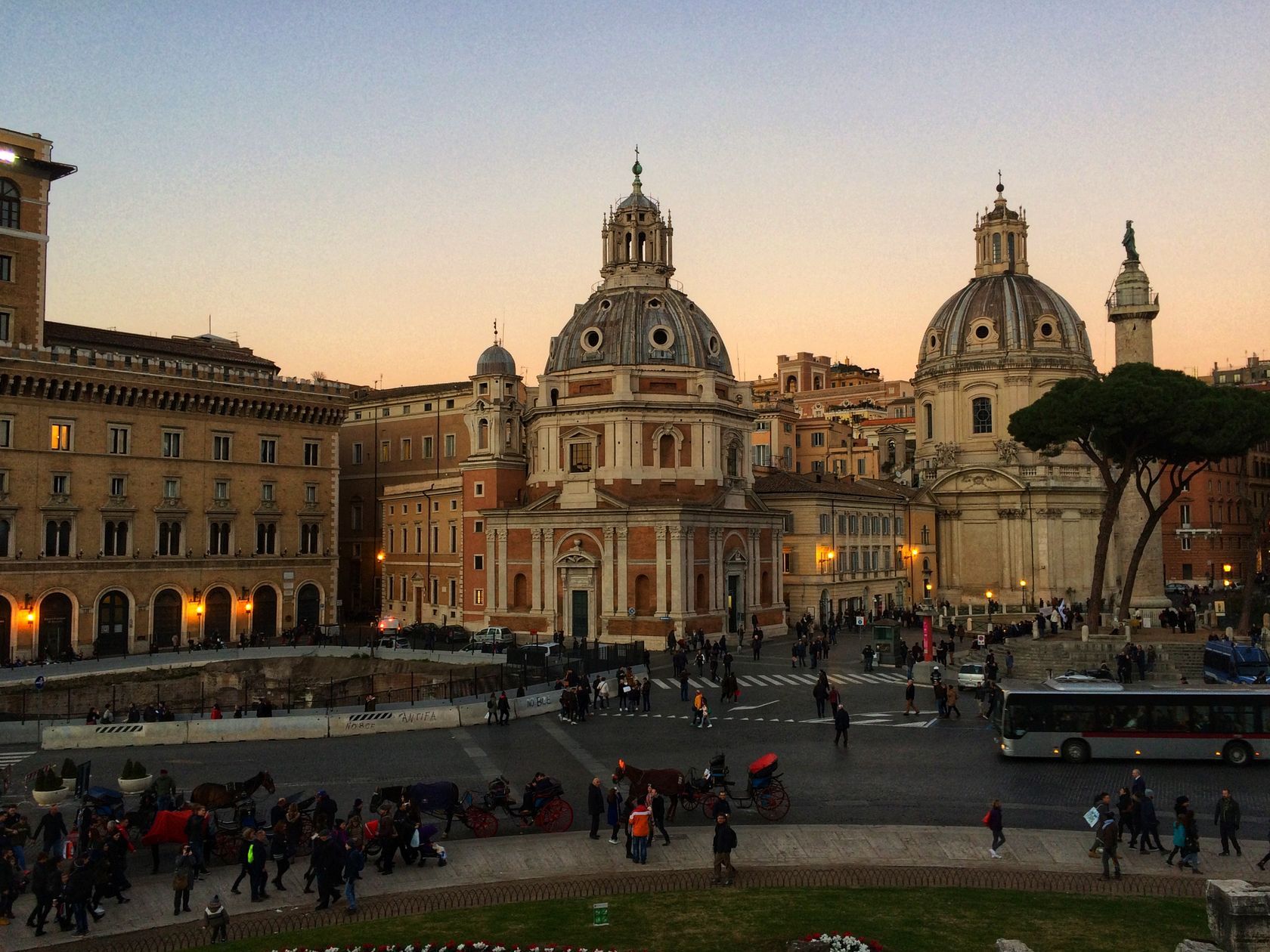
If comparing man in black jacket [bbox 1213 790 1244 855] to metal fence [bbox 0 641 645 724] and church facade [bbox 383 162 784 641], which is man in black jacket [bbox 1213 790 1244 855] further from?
church facade [bbox 383 162 784 641]

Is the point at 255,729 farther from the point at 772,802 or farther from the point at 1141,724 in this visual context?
the point at 1141,724

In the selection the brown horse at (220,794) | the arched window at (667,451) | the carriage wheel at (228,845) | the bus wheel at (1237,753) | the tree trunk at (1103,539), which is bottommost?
the carriage wheel at (228,845)

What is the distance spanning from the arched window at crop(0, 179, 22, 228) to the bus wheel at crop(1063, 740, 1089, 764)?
2096 inches

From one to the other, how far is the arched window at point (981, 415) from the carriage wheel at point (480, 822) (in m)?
69.2

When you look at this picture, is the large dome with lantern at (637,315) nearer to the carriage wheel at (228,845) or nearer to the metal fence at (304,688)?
the metal fence at (304,688)

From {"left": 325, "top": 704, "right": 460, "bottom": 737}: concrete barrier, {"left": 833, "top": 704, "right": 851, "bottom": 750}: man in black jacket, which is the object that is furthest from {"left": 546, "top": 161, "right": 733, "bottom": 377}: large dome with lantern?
{"left": 833, "top": 704, "right": 851, "bottom": 750}: man in black jacket

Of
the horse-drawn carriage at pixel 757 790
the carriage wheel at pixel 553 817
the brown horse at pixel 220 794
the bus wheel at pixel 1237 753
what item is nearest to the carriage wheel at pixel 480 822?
the carriage wheel at pixel 553 817

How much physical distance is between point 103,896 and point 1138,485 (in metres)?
48.8

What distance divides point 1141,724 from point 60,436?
49.5 meters

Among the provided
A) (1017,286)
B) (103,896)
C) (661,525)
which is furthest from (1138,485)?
(103,896)

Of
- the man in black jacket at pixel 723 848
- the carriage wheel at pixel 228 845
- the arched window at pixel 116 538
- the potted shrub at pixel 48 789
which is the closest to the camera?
the man in black jacket at pixel 723 848

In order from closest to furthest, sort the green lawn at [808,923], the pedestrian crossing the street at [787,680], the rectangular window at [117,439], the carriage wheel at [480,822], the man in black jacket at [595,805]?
1. the green lawn at [808,923]
2. the man in black jacket at [595,805]
3. the carriage wheel at [480,822]
4. the pedestrian crossing the street at [787,680]
5. the rectangular window at [117,439]

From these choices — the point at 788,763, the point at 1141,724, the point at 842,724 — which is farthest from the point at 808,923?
the point at 1141,724

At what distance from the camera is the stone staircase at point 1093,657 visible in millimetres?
44281
